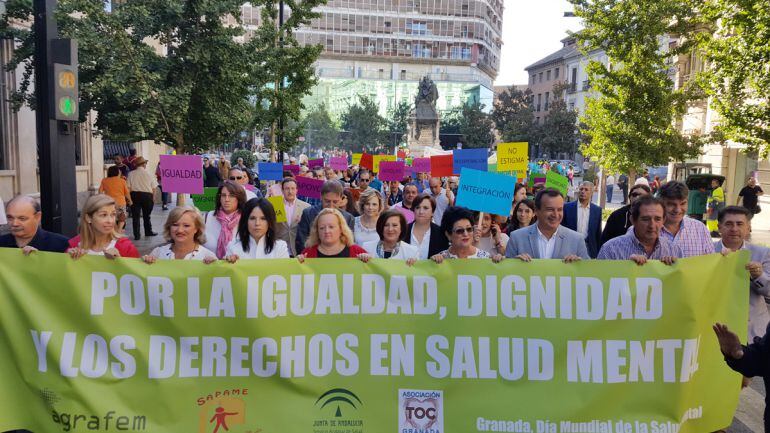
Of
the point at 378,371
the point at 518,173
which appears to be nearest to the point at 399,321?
the point at 378,371

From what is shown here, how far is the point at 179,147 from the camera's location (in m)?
12.1

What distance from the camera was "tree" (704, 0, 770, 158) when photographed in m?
Answer: 14.0

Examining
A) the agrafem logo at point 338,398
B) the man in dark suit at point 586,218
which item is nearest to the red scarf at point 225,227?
the agrafem logo at point 338,398

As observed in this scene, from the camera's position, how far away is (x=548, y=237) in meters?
5.51

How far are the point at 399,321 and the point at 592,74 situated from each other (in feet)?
69.1

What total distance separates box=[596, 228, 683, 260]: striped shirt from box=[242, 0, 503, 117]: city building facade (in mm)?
92372

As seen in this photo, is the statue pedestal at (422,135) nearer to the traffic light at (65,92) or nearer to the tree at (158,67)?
the tree at (158,67)

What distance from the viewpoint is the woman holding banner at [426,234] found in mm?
6117

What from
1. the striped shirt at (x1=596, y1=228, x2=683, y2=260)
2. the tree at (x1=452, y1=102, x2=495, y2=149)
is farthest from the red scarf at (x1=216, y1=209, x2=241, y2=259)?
the tree at (x1=452, y1=102, x2=495, y2=149)

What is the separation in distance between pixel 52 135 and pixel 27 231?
250 cm

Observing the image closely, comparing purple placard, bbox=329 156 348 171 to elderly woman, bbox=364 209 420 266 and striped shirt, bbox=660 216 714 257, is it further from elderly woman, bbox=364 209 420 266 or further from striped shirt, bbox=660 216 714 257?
striped shirt, bbox=660 216 714 257

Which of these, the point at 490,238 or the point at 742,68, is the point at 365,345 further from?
the point at 742,68

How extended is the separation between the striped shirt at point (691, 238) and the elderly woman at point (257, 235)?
10.1ft

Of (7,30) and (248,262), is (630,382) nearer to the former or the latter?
(248,262)
